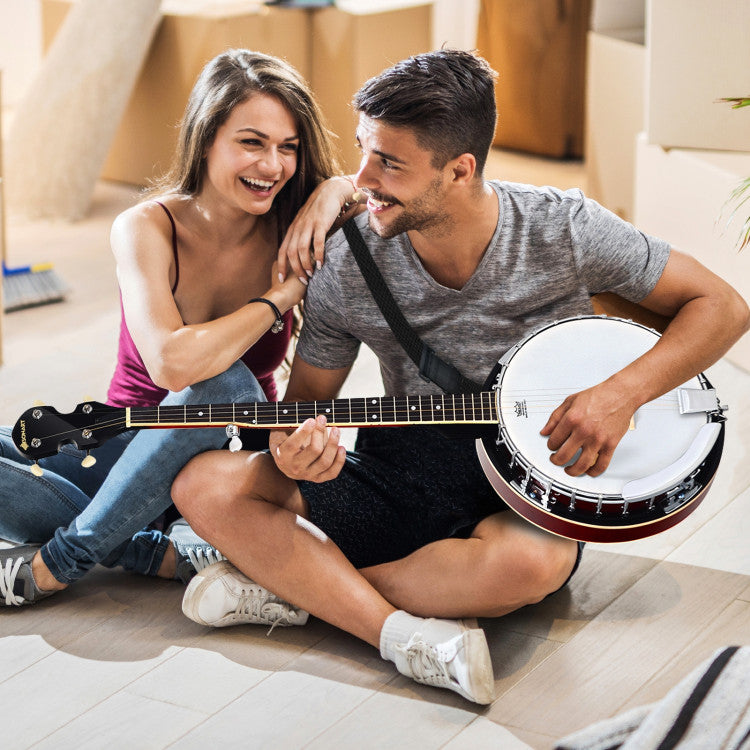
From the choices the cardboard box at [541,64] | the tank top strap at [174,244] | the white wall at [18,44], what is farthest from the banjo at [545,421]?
the white wall at [18,44]

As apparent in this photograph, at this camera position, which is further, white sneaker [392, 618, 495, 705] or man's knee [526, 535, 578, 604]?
man's knee [526, 535, 578, 604]

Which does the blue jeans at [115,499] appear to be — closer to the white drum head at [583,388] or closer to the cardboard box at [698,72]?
the white drum head at [583,388]

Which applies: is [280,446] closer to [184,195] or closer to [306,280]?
[306,280]

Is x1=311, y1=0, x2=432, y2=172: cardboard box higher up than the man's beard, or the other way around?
x1=311, y1=0, x2=432, y2=172: cardboard box

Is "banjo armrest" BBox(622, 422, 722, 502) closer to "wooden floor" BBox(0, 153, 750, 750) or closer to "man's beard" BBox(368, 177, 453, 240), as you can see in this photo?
"wooden floor" BBox(0, 153, 750, 750)

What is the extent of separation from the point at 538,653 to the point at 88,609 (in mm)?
821

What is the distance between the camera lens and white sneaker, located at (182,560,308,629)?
6.37 feet

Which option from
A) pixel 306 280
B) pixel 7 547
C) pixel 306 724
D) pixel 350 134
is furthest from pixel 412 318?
pixel 350 134

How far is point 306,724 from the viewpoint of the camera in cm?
171

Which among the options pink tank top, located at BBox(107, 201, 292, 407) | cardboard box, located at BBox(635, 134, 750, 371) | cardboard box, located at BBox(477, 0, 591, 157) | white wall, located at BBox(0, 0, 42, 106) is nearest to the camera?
pink tank top, located at BBox(107, 201, 292, 407)

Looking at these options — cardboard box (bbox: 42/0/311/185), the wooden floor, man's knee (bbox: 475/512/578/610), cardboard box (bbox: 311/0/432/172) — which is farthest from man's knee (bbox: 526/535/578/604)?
cardboard box (bbox: 42/0/311/185)

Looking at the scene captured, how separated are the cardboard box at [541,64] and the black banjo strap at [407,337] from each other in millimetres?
4132

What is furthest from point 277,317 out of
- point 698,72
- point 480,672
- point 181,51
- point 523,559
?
point 181,51

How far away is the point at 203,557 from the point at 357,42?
11.3ft
